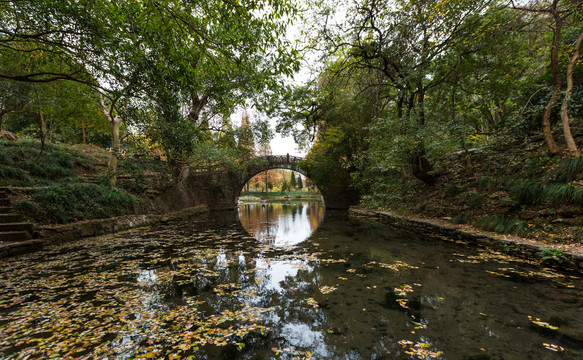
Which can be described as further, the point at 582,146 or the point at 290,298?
the point at 582,146

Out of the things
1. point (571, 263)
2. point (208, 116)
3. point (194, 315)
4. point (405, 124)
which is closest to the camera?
point (194, 315)

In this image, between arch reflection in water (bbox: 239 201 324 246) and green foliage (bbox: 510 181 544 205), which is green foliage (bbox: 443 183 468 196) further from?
arch reflection in water (bbox: 239 201 324 246)

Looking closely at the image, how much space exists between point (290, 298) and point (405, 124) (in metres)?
7.07

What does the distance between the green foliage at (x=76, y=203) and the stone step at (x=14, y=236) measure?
769 mm

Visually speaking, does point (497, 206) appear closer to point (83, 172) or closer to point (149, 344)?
point (149, 344)

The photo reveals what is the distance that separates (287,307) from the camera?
305 centimetres

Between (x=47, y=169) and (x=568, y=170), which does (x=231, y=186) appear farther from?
(x=568, y=170)

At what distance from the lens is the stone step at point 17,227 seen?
529 cm

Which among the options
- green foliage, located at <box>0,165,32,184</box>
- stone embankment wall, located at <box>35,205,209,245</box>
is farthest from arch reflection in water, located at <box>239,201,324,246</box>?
green foliage, located at <box>0,165,32,184</box>

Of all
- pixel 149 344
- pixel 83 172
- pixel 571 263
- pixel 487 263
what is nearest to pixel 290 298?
pixel 149 344

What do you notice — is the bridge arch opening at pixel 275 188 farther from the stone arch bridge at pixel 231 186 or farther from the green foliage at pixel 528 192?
the green foliage at pixel 528 192

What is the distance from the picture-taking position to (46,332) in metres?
2.35

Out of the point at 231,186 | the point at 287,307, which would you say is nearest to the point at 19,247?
the point at 287,307

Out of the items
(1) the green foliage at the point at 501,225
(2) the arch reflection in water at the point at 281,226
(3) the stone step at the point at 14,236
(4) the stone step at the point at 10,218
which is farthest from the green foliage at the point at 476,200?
(4) the stone step at the point at 10,218
